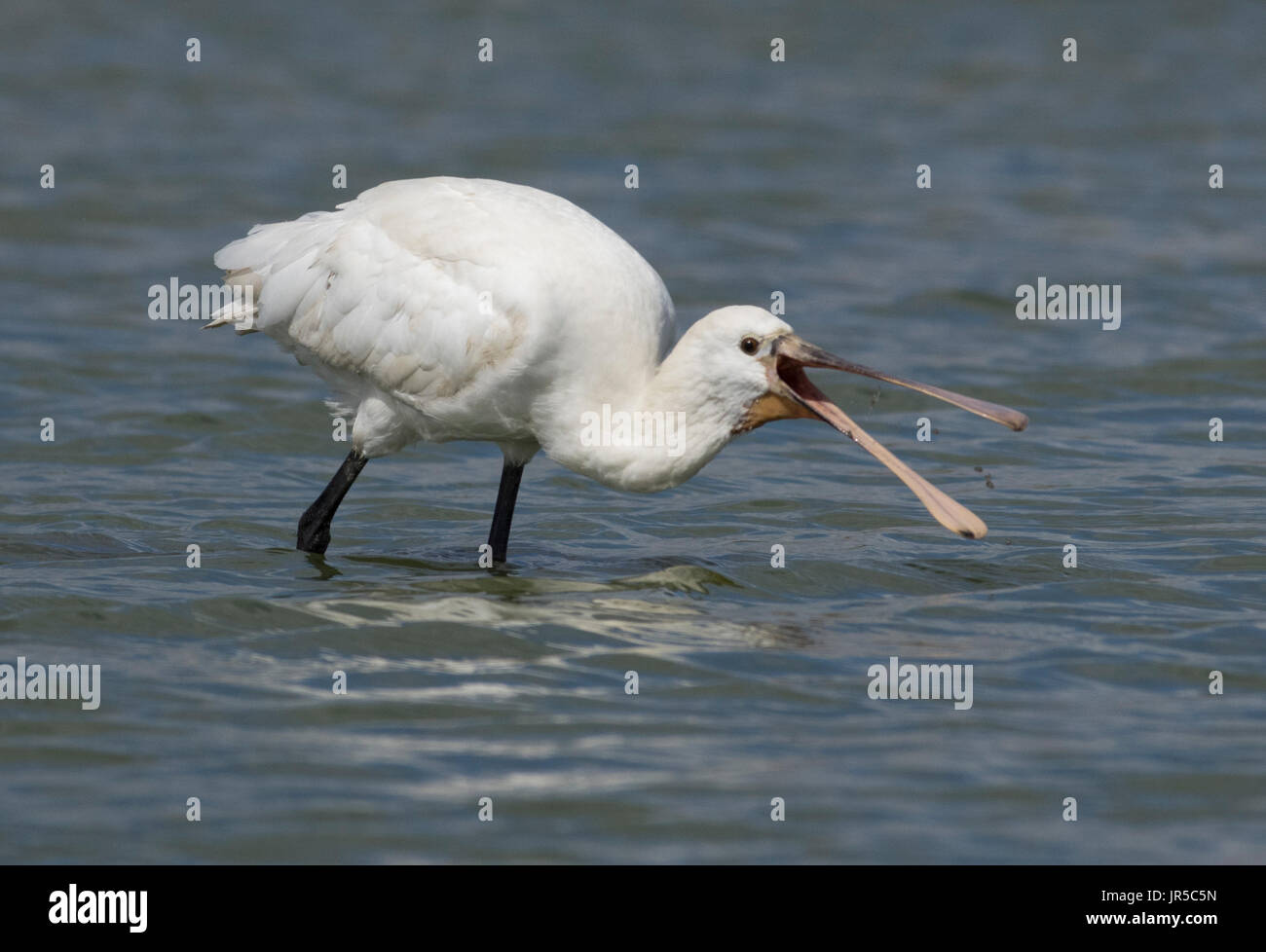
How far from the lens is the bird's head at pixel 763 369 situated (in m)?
9.52

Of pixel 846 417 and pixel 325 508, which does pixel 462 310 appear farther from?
pixel 846 417

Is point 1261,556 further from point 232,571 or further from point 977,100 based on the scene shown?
point 977,100

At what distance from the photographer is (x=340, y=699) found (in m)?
8.80

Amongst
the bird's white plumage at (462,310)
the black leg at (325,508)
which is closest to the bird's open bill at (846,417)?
the bird's white plumage at (462,310)

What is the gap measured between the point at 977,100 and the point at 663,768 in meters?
21.1

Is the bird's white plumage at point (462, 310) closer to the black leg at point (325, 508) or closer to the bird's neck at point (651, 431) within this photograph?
the bird's neck at point (651, 431)

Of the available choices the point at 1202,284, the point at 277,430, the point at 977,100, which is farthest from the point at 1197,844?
the point at 977,100

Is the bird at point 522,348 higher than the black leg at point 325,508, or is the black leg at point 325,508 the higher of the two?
the bird at point 522,348

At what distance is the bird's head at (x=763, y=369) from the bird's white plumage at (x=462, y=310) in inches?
20.4

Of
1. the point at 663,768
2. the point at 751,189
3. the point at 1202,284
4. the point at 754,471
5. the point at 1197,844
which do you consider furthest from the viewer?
the point at 751,189

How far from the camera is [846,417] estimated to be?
31.8 ft

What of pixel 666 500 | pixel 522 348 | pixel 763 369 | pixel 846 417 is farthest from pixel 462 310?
pixel 666 500

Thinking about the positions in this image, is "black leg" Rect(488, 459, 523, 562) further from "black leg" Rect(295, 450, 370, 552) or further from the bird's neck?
the bird's neck

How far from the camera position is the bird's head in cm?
952
